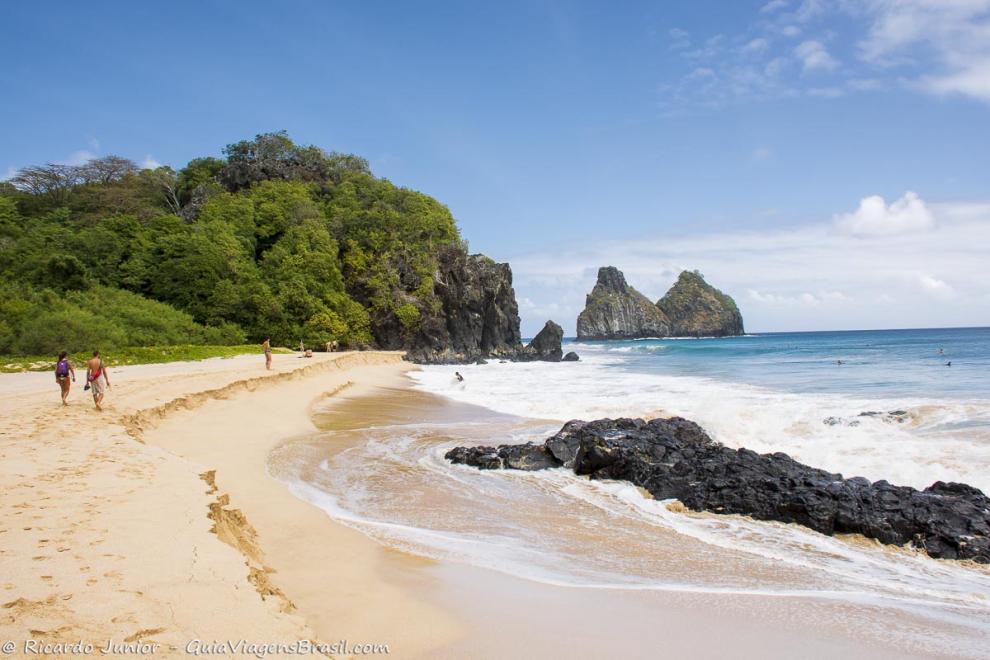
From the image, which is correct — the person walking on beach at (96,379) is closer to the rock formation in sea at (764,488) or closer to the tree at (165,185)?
the rock formation in sea at (764,488)

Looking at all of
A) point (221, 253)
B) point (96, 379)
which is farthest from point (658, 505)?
point (221, 253)

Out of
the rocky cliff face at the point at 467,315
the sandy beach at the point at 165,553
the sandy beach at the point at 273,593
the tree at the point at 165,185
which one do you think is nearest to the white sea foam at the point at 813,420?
the sandy beach at the point at 273,593

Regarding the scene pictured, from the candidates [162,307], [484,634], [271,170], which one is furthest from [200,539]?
[271,170]

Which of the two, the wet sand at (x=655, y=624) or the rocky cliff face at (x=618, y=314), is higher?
the rocky cliff face at (x=618, y=314)

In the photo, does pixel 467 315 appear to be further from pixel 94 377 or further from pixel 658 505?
pixel 658 505

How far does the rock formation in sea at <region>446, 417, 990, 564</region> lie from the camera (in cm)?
696

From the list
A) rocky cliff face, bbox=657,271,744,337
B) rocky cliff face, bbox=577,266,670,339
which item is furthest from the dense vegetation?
rocky cliff face, bbox=657,271,744,337

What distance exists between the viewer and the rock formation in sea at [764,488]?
696 cm

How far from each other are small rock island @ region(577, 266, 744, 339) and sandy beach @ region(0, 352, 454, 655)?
135 meters

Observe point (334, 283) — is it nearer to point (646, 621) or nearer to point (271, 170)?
point (271, 170)

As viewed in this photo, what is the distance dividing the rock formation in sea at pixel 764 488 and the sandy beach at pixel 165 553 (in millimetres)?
4826

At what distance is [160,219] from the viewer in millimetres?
47000

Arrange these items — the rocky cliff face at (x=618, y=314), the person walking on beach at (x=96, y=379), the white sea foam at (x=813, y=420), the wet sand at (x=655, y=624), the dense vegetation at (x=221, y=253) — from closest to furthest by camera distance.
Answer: the wet sand at (x=655, y=624), the white sea foam at (x=813, y=420), the person walking on beach at (x=96, y=379), the dense vegetation at (x=221, y=253), the rocky cliff face at (x=618, y=314)

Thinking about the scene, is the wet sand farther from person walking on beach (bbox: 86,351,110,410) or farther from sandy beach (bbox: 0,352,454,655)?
person walking on beach (bbox: 86,351,110,410)
